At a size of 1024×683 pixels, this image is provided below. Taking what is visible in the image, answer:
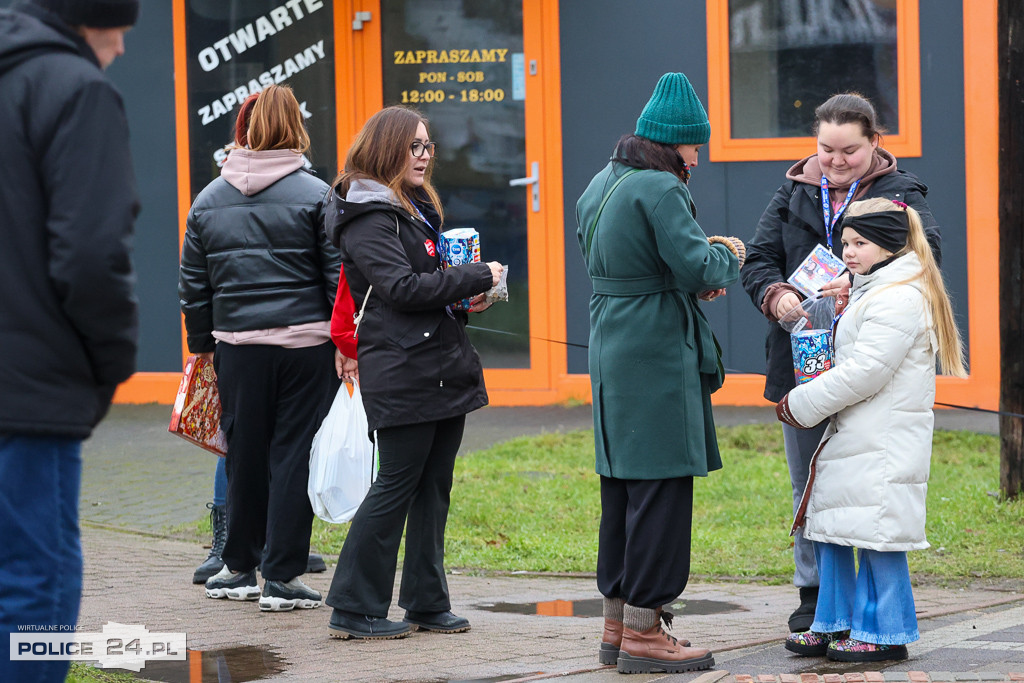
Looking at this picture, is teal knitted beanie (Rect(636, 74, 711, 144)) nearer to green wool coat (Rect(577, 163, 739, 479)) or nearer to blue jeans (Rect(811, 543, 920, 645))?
green wool coat (Rect(577, 163, 739, 479))

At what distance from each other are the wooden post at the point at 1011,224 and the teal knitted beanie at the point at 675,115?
319 cm

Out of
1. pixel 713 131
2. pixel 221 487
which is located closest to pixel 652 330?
pixel 221 487

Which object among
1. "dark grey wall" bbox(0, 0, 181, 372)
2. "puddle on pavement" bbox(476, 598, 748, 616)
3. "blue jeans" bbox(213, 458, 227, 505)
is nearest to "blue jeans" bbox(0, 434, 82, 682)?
"puddle on pavement" bbox(476, 598, 748, 616)

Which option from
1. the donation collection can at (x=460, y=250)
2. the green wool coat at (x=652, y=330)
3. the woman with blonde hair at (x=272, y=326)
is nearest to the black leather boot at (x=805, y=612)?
the green wool coat at (x=652, y=330)

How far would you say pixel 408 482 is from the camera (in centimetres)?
485

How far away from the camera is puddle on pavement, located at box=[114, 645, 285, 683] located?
4.37 meters

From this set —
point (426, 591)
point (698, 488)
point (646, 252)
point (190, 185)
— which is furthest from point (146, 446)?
point (646, 252)

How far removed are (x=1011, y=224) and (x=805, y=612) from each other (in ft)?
10.2

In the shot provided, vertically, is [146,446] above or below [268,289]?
below

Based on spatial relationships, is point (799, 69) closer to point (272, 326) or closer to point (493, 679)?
point (272, 326)

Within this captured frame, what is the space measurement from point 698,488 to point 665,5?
13.3 ft

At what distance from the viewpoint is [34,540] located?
2.80 m

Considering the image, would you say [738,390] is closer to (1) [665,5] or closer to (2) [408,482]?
(1) [665,5]

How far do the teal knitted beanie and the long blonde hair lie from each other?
589 mm
